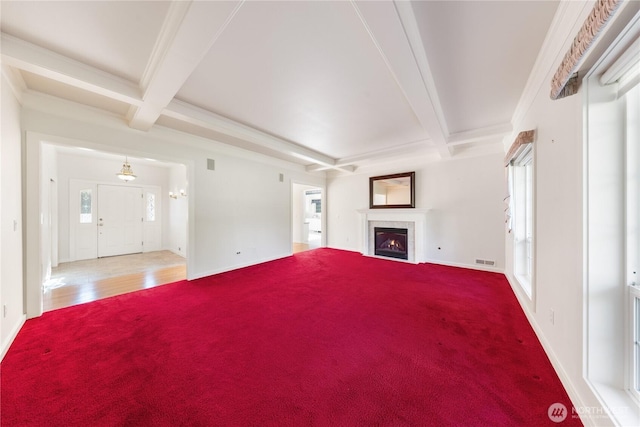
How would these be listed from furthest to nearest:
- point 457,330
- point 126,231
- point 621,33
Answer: point 126,231 → point 457,330 → point 621,33

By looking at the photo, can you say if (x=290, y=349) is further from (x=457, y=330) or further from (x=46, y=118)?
(x=46, y=118)

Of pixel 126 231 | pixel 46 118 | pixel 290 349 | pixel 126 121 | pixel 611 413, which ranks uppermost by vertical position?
pixel 126 121

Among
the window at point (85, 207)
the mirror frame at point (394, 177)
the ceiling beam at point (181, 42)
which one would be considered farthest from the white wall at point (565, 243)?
the window at point (85, 207)

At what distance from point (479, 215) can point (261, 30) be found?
4860 millimetres

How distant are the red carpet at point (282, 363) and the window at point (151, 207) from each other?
4381 mm

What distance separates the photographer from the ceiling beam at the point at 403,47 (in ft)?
4.32

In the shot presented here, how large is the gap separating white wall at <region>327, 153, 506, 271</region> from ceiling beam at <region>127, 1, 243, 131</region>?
4842 mm

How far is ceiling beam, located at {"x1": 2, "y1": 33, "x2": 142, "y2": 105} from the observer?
5.49 feet

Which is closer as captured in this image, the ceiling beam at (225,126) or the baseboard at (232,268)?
the ceiling beam at (225,126)

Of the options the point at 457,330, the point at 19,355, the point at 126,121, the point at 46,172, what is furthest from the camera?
the point at 46,172

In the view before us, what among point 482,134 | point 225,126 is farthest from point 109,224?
point 482,134

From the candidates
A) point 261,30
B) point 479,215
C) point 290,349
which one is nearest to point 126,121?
point 261,30

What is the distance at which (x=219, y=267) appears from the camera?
168 inches

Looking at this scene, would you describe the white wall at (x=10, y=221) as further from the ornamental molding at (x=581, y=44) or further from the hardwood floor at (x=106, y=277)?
the ornamental molding at (x=581, y=44)
